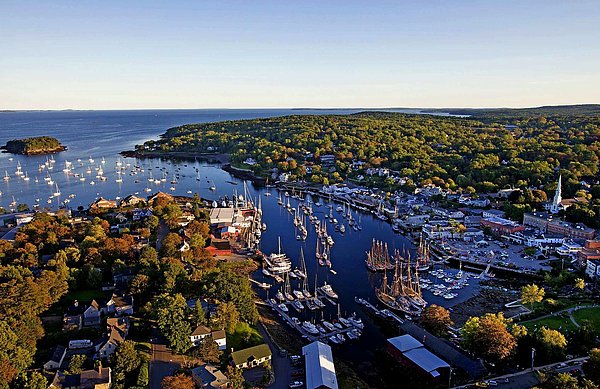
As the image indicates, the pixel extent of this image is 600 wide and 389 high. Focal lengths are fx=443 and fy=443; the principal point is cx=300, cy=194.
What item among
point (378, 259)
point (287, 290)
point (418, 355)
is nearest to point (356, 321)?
point (418, 355)

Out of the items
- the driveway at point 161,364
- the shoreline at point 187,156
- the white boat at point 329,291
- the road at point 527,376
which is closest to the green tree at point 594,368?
the road at point 527,376

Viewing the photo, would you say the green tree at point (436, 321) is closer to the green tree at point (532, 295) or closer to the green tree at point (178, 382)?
the green tree at point (532, 295)

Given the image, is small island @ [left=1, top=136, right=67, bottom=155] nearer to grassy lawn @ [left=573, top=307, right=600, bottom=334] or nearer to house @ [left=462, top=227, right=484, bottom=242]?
house @ [left=462, top=227, right=484, bottom=242]

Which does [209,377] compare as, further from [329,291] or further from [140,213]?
[140,213]

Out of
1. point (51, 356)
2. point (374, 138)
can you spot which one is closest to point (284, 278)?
point (51, 356)

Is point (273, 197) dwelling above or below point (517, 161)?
below

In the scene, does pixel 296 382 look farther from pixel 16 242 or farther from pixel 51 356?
pixel 16 242
